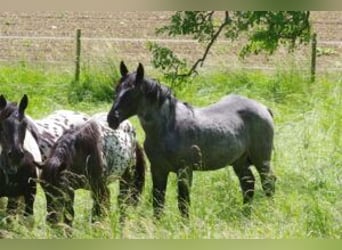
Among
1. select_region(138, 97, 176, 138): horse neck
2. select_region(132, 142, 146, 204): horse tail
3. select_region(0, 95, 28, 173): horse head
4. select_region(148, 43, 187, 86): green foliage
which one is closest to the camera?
select_region(0, 95, 28, 173): horse head

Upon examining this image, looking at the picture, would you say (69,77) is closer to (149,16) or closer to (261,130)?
(149,16)

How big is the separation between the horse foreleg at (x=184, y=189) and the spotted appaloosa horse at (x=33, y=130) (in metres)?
0.61

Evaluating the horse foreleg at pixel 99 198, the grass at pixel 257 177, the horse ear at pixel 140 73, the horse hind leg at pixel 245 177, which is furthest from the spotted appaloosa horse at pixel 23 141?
the horse hind leg at pixel 245 177

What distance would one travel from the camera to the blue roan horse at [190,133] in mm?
3893

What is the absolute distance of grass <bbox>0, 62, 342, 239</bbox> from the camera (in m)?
3.81

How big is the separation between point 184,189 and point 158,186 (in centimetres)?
13

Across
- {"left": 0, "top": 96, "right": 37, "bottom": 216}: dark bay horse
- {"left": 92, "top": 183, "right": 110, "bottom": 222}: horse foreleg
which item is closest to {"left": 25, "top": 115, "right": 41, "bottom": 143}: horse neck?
{"left": 0, "top": 96, "right": 37, "bottom": 216}: dark bay horse

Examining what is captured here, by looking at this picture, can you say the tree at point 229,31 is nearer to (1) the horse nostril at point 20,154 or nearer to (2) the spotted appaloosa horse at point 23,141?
(2) the spotted appaloosa horse at point 23,141

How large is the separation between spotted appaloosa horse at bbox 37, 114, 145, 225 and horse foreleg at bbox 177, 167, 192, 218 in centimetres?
24

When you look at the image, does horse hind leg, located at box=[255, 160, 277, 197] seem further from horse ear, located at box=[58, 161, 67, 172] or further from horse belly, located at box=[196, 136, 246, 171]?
horse ear, located at box=[58, 161, 67, 172]

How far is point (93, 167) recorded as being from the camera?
399cm

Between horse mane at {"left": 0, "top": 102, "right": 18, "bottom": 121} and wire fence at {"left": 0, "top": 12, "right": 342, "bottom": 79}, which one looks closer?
horse mane at {"left": 0, "top": 102, "right": 18, "bottom": 121}

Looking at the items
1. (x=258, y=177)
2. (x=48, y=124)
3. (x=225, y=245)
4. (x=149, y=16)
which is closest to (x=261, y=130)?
(x=258, y=177)

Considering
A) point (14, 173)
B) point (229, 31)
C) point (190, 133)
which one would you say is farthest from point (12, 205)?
point (229, 31)
